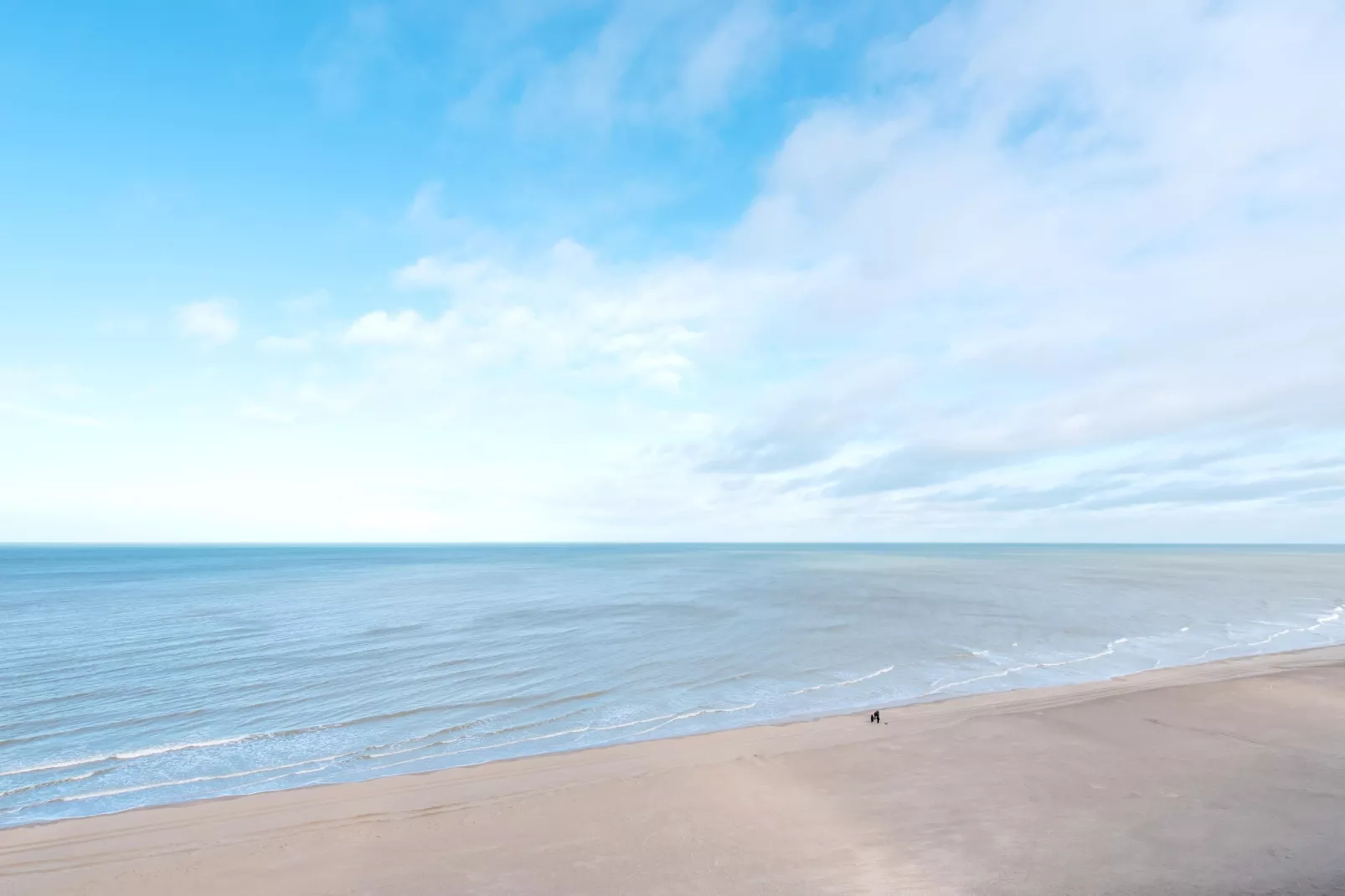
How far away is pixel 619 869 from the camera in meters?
10.0

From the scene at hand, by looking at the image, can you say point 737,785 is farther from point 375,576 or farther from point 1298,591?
point 375,576

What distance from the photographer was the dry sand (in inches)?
381

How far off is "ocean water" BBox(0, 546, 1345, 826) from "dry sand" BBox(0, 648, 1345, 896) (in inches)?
88.1

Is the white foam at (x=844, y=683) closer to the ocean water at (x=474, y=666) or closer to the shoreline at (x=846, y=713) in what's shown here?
the ocean water at (x=474, y=666)

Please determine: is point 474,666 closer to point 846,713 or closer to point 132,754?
point 132,754

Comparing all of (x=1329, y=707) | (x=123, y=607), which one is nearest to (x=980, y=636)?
(x=1329, y=707)

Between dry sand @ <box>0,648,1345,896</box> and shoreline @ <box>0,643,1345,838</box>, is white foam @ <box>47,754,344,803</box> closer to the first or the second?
shoreline @ <box>0,643,1345,838</box>

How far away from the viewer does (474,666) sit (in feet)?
89.2

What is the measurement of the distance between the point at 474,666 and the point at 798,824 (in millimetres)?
19166

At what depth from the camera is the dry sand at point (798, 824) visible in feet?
31.8

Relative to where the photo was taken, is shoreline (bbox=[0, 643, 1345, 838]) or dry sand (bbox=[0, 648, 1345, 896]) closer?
dry sand (bbox=[0, 648, 1345, 896])

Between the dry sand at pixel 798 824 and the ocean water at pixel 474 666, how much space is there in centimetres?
224

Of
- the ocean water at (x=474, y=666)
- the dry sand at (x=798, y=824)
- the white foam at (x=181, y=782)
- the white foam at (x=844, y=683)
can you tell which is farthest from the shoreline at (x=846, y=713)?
the white foam at (x=844, y=683)

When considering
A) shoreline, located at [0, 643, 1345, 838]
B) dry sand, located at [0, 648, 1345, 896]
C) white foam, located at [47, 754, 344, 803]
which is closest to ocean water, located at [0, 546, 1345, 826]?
white foam, located at [47, 754, 344, 803]
